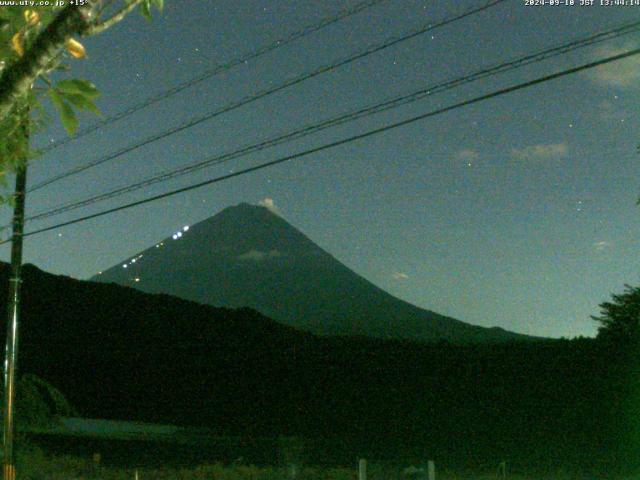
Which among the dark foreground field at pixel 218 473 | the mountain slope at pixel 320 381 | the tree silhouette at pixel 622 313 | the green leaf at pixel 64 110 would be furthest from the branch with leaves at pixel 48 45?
the tree silhouette at pixel 622 313

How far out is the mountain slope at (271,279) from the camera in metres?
85.9

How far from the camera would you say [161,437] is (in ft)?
74.2

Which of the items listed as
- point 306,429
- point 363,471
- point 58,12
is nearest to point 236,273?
point 306,429

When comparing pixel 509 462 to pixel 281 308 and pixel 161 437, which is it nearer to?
pixel 161 437

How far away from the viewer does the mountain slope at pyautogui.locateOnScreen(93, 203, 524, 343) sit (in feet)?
Result: 282

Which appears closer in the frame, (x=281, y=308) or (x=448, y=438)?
(x=448, y=438)

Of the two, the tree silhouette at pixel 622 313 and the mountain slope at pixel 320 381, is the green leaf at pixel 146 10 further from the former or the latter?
the tree silhouette at pixel 622 313

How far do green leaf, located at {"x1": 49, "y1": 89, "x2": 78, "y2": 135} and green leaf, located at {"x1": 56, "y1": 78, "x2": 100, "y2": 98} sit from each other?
3cm

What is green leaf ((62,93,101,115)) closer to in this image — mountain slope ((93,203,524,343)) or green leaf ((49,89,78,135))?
green leaf ((49,89,78,135))

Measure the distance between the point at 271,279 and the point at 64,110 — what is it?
4578 inches

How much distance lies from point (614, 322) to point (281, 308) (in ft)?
272

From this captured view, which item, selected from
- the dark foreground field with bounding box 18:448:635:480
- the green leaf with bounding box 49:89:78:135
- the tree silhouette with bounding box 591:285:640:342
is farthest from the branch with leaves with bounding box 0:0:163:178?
the tree silhouette with bounding box 591:285:640:342

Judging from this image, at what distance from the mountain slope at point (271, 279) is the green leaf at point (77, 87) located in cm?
6503

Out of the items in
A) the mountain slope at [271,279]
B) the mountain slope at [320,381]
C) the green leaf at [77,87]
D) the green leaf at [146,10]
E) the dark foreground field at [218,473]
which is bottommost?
the dark foreground field at [218,473]
